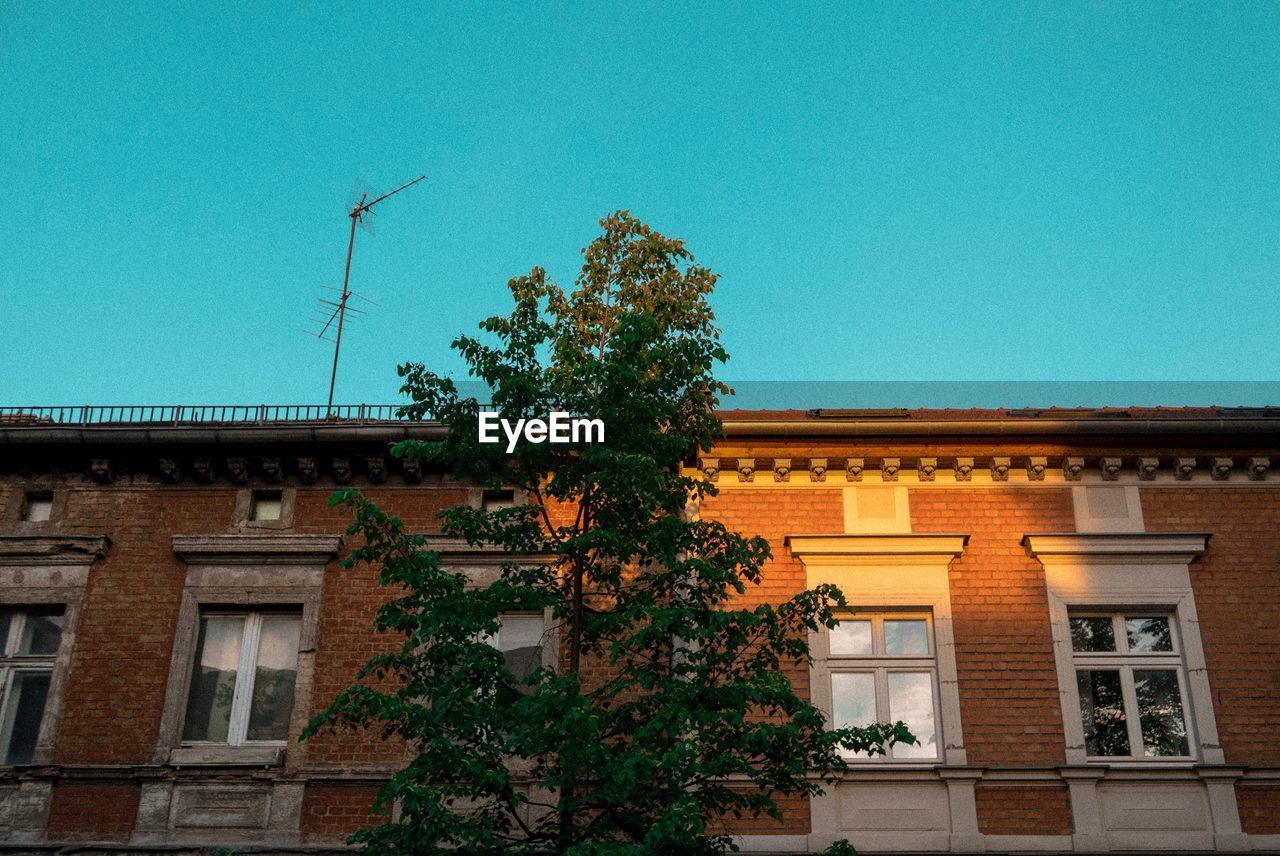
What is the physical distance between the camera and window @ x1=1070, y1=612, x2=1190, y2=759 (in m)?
13.4

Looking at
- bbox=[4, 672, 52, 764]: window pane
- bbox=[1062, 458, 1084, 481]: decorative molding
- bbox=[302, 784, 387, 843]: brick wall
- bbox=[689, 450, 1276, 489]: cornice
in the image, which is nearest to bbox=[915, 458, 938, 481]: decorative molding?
bbox=[689, 450, 1276, 489]: cornice

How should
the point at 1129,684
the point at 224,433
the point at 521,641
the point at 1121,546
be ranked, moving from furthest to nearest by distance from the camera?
1. the point at 224,433
2. the point at 521,641
3. the point at 1121,546
4. the point at 1129,684

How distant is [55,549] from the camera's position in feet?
48.4

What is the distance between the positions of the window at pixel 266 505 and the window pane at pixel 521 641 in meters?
3.03

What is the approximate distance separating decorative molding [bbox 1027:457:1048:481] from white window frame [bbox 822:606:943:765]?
202 centimetres

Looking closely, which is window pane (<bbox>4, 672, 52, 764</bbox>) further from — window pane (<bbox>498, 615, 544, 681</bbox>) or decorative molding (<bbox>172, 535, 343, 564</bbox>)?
window pane (<bbox>498, 615, 544, 681</bbox>)

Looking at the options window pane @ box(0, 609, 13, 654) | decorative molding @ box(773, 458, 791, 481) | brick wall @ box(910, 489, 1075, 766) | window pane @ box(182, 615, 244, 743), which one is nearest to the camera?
brick wall @ box(910, 489, 1075, 766)

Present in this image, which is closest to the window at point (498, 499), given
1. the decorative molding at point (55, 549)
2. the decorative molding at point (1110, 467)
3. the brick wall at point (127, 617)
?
the brick wall at point (127, 617)

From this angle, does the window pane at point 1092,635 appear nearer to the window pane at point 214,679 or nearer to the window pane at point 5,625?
the window pane at point 214,679

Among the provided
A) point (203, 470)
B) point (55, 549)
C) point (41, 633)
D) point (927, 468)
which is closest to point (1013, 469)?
point (927, 468)

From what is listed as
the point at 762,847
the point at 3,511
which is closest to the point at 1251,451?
the point at 762,847

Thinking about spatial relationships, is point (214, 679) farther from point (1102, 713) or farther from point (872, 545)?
point (1102, 713)

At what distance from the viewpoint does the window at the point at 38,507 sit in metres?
15.2

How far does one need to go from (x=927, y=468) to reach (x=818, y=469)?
123 cm
